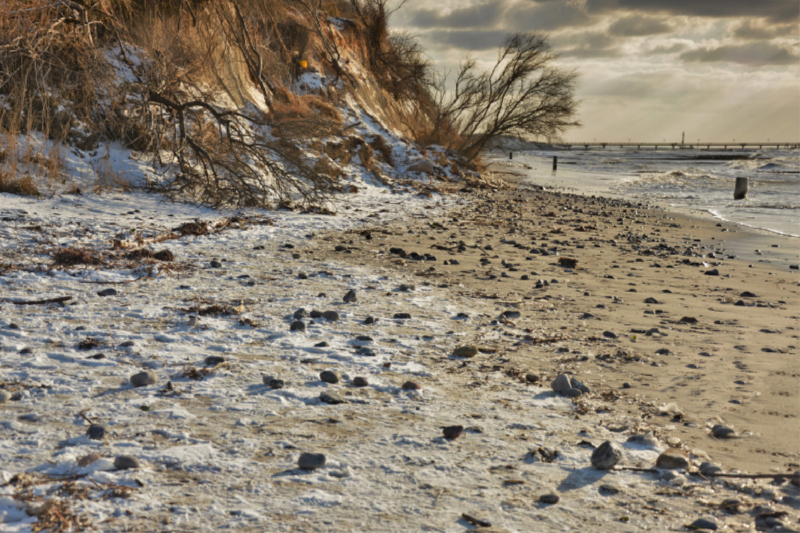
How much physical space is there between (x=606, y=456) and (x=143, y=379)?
244 cm

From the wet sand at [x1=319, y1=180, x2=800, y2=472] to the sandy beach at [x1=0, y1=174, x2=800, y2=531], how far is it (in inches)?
1.0

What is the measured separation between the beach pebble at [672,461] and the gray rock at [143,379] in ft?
8.67

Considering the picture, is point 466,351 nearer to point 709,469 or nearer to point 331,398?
point 331,398

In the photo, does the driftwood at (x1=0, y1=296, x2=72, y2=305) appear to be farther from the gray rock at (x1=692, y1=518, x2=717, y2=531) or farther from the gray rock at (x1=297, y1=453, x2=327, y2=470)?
the gray rock at (x1=692, y1=518, x2=717, y2=531)

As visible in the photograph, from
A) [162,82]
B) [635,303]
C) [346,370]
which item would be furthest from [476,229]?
[346,370]

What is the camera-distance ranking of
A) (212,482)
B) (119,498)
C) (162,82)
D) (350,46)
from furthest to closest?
(350,46), (162,82), (212,482), (119,498)

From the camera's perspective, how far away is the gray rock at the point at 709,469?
8.29 feet

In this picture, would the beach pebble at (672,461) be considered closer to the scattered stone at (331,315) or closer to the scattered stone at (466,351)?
the scattered stone at (466,351)

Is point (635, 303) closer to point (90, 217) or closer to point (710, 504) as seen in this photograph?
point (710, 504)

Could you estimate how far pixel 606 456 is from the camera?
8.35ft

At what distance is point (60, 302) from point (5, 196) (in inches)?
170

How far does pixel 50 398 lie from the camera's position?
288cm

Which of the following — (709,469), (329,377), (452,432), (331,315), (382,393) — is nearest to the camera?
(709,469)

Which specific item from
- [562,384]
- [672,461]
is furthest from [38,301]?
[672,461]
